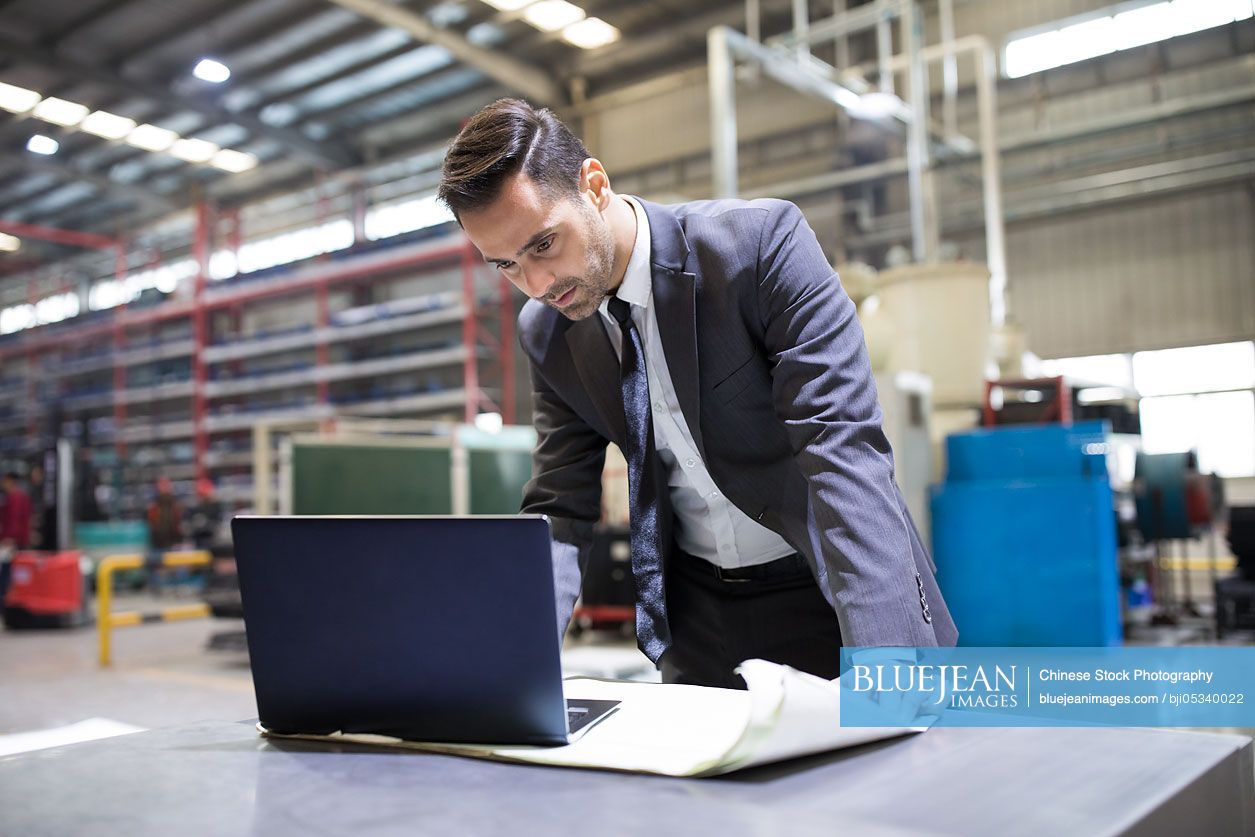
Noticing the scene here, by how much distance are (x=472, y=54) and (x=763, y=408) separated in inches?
380

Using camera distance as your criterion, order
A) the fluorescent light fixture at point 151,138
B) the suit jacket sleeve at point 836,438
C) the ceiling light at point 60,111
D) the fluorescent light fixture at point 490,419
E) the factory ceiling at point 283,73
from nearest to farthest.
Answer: the suit jacket sleeve at point 836,438 < the factory ceiling at point 283,73 < the fluorescent light fixture at point 490,419 < the ceiling light at point 60,111 < the fluorescent light fixture at point 151,138

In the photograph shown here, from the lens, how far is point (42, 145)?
12227 millimetres

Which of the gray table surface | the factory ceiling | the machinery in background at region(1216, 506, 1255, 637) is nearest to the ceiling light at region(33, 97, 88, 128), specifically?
the factory ceiling

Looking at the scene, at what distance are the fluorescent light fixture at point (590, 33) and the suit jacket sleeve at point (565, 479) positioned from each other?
9.34m

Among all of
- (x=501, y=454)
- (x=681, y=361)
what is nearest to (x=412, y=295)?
(x=501, y=454)

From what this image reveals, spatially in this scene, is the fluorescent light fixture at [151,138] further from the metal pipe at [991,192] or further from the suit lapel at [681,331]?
the suit lapel at [681,331]

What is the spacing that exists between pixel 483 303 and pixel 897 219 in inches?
176

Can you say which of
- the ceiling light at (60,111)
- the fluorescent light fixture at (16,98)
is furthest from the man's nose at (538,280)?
the ceiling light at (60,111)

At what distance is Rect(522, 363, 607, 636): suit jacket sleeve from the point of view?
1.25 metres

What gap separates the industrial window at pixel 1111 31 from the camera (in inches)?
309

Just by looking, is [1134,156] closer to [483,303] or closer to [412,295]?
[483,303]

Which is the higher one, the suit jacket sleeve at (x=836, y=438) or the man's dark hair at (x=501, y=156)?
the man's dark hair at (x=501, y=156)

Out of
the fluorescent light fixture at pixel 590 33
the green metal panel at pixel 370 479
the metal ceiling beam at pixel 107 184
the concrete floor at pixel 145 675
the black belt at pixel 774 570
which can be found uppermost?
the fluorescent light fixture at pixel 590 33

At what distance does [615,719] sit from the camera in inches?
37.7
